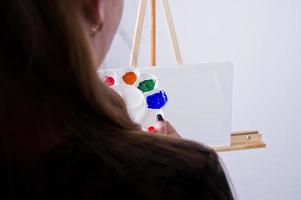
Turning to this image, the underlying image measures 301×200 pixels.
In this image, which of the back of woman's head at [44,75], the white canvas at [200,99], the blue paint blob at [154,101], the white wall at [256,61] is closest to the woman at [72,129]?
the back of woman's head at [44,75]

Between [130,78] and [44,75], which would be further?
[130,78]

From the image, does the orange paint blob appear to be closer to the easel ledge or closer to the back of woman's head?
the easel ledge

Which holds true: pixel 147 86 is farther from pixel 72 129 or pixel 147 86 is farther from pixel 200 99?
pixel 72 129

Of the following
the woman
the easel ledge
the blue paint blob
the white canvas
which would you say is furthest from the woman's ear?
the easel ledge

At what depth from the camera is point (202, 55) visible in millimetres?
1765

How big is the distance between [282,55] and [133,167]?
1.56 m

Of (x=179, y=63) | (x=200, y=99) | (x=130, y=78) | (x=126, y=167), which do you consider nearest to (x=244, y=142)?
(x=200, y=99)

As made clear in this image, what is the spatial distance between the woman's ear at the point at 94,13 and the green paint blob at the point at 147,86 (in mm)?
719

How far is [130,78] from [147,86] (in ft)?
0.18

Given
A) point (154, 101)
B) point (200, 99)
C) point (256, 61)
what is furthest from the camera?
point (256, 61)

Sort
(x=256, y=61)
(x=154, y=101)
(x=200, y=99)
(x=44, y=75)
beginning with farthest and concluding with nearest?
(x=256, y=61), (x=200, y=99), (x=154, y=101), (x=44, y=75)

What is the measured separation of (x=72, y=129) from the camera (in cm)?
40

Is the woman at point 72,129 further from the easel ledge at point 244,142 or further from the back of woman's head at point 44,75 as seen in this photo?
the easel ledge at point 244,142

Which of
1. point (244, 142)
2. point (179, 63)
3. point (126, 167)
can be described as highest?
point (179, 63)
